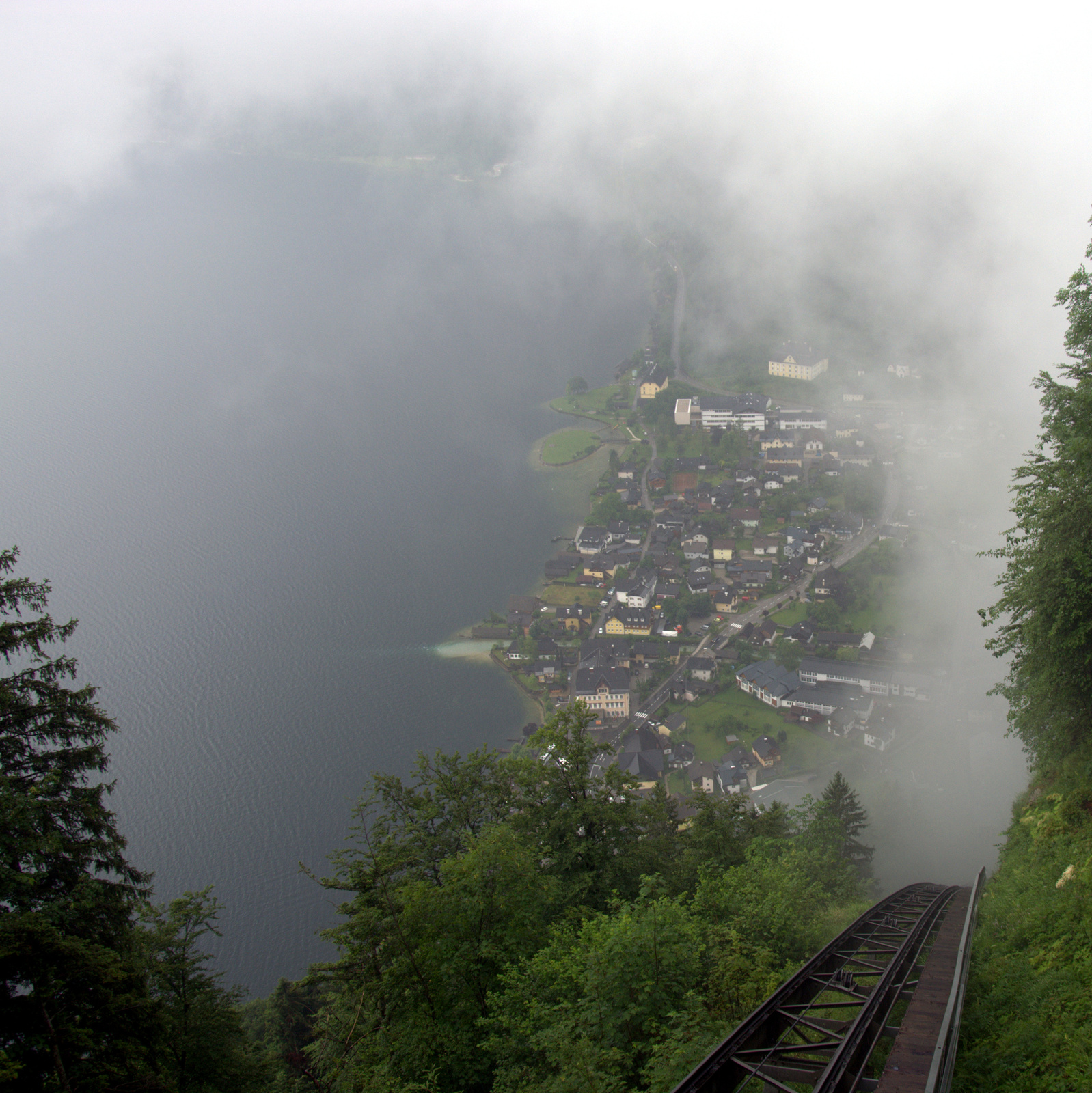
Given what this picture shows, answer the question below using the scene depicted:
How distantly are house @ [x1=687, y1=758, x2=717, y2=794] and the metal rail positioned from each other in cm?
1055

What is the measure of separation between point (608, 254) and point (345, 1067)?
219 feet

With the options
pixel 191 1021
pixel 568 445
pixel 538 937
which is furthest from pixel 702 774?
pixel 568 445

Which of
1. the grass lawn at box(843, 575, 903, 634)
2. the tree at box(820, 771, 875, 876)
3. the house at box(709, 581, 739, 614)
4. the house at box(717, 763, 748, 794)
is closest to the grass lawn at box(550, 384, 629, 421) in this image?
the house at box(709, 581, 739, 614)

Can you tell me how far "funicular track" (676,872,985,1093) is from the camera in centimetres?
253

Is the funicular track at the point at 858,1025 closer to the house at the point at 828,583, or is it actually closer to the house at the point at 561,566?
the house at the point at 828,583

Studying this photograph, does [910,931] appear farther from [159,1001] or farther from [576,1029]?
[159,1001]

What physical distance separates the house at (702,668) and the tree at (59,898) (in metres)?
15.0

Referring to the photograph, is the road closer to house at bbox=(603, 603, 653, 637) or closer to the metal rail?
house at bbox=(603, 603, 653, 637)

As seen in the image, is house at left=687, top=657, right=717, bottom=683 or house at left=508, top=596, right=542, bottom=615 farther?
house at left=508, top=596, right=542, bottom=615

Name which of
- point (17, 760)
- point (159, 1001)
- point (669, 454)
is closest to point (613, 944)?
point (159, 1001)

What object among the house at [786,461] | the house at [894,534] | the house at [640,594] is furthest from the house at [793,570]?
the house at [786,461]

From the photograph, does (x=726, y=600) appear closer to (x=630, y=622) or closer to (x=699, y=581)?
(x=699, y=581)

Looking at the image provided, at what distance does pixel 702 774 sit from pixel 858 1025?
39.9 feet

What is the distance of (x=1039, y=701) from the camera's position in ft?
19.3
